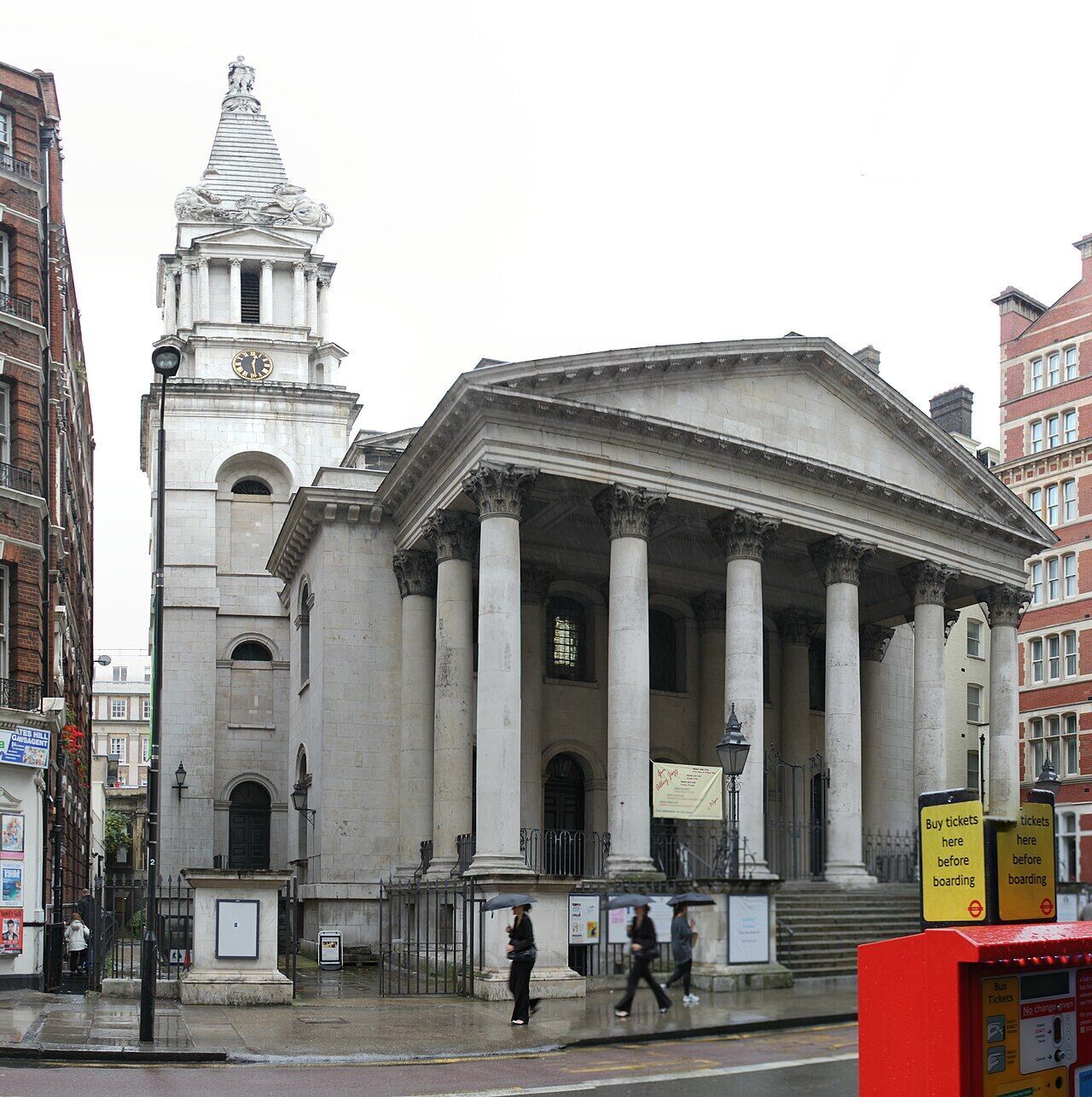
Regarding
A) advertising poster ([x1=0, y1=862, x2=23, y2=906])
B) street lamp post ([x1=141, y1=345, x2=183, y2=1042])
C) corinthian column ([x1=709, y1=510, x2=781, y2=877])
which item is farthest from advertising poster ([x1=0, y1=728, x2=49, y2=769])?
corinthian column ([x1=709, y1=510, x2=781, y2=877])

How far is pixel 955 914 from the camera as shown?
6086mm

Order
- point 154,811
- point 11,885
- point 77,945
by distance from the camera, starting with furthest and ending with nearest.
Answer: point 77,945
point 11,885
point 154,811

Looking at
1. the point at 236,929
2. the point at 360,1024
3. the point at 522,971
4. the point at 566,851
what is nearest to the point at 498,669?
the point at 566,851

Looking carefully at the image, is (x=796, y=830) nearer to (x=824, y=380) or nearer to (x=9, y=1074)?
(x=824, y=380)

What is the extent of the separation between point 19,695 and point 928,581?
2345 centimetres

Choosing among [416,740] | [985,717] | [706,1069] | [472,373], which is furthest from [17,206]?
[985,717]

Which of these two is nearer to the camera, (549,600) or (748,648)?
(748,648)

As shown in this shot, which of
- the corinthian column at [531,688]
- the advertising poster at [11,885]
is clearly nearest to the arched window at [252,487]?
the corinthian column at [531,688]

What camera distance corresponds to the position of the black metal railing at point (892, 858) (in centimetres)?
4119

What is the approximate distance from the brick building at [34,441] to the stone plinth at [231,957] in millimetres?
5277

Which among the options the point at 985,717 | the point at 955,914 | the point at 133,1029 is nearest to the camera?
the point at 955,914

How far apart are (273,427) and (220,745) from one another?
1127 centimetres

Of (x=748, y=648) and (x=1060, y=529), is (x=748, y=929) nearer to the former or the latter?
(x=748, y=648)

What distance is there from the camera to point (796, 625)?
46.4 metres
